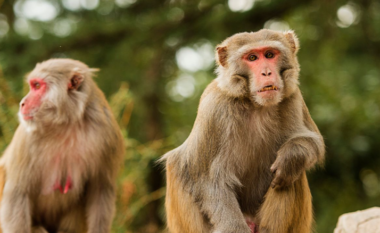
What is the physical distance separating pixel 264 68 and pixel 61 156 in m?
2.71

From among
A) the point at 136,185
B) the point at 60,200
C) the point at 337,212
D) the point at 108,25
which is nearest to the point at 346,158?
the point at 337,212

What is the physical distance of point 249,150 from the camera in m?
4.41

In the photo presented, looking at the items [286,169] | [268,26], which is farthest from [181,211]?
[268,26]

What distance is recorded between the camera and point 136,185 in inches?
326

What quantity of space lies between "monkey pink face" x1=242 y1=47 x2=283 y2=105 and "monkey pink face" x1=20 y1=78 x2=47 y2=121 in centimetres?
245

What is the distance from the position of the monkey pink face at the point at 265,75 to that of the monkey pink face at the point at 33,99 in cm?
245

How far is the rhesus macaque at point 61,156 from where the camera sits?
5508 mm

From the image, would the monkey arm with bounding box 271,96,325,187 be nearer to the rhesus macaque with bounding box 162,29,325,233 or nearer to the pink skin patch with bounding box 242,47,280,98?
the rhesus macaque with bounding box 162,29,325,233

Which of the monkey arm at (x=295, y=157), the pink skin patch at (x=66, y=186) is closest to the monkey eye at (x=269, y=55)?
the monkey arm at (x=295, y=157)

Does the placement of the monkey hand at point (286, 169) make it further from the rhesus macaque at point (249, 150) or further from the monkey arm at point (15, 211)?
the monkey arm at point (15, 211)

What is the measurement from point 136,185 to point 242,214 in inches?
163

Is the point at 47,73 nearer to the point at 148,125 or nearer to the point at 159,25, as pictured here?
the point at 159,25

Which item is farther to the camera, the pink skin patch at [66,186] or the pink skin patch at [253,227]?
the pink skin patch at [66,186]

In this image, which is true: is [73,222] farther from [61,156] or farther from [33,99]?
[33,99]
